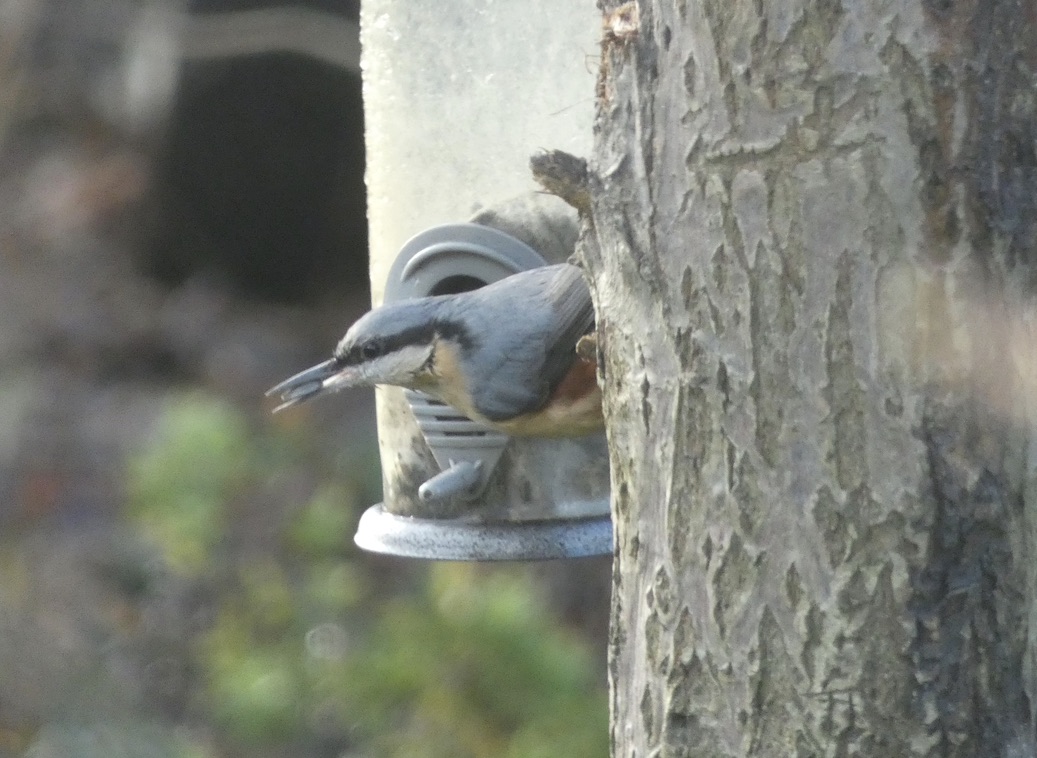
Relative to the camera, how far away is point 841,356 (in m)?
1.46

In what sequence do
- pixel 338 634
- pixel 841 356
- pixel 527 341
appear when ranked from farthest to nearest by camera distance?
pixel 338 634
pixel 527 341
pixel 841 356

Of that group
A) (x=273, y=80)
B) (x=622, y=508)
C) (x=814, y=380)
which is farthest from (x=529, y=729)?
(x=273, y=80)

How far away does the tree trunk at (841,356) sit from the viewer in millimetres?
1426

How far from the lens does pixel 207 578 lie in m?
3.96

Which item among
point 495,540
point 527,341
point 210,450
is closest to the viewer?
point 527,341

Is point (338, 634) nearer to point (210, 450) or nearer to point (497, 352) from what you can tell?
point (210, 450)

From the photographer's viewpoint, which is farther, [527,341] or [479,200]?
[479,200]

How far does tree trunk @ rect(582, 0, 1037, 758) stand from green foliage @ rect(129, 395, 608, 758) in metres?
1.72

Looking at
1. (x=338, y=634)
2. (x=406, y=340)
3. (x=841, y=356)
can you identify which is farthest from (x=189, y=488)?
(x=841, y=356)

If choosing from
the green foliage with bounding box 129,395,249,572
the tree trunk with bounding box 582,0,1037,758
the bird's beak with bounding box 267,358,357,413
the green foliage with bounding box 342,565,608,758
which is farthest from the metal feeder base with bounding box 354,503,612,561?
the green foliage with bounding box 129,395,249,572

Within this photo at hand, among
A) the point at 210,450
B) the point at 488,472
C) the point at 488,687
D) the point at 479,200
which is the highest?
the point at 479,200

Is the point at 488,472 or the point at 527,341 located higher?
the point at 527,341

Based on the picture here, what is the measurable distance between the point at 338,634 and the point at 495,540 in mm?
1315

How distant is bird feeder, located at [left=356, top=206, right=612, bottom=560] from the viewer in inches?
99.8
